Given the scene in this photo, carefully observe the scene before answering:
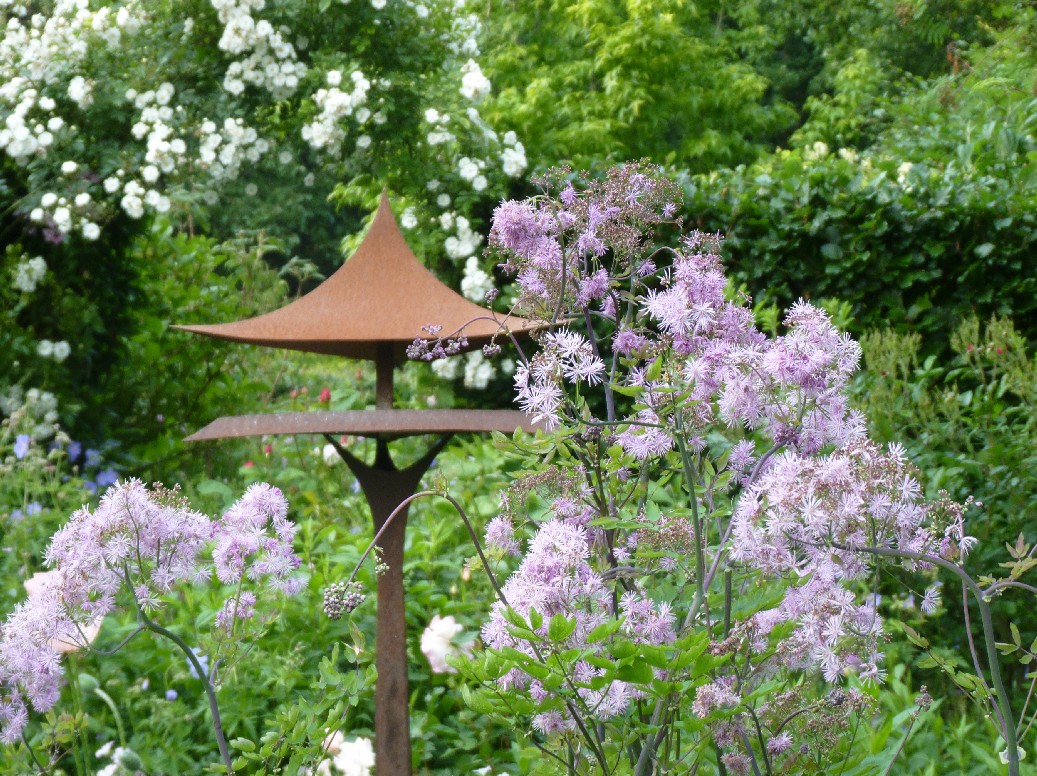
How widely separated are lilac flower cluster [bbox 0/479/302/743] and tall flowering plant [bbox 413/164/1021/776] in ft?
1.06

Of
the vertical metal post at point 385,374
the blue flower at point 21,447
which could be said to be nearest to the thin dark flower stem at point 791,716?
the vertical metal post at point 385,374

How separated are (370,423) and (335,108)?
3.41 meters

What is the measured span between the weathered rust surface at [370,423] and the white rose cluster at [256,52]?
139 inches

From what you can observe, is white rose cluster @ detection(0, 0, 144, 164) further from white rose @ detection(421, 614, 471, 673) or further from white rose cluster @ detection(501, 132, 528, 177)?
white rose @ detection(421, 614, 471, 673)

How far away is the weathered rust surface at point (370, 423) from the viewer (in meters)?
1.93

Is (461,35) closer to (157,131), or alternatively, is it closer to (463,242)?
(463,242)

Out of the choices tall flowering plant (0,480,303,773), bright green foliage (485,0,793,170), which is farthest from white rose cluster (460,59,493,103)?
bright green foliage (485,0,793,170)

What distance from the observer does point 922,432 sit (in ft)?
11.2

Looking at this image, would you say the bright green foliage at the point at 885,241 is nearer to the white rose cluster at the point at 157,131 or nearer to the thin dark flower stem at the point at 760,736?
the white rose cluster at the point at 157,131

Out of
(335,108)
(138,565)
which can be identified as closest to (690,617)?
(138,565)

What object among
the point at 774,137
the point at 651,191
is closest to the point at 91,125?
the point at 651,191

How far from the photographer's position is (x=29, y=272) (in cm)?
479

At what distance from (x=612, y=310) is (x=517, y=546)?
350 millimetres

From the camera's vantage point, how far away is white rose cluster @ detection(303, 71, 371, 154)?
498 cm
